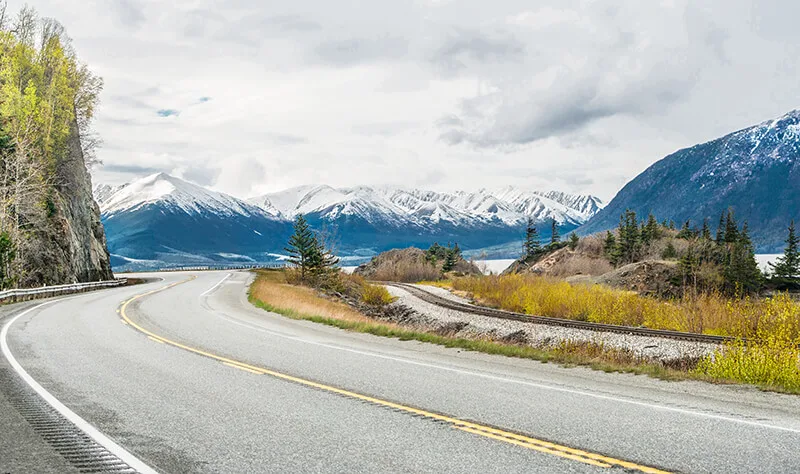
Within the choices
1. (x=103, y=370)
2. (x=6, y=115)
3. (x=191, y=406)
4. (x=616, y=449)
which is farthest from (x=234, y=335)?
(x=6, y=115)

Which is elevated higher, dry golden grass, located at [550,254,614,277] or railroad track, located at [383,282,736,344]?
dry golden grass, located at [550,254,614,277]

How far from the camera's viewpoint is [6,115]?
3756cm

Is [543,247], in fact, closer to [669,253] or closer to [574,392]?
[669,253]

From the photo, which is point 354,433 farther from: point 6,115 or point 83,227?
point 83,227

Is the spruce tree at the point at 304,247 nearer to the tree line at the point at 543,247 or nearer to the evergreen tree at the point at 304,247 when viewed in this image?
the evergreen tree at the point at 304,247

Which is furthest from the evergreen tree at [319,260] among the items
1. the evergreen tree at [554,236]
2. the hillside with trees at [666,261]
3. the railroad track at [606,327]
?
the evergreen tree at [554,236]

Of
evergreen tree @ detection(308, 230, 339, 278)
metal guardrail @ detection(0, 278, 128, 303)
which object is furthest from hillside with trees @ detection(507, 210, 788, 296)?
metal guardrail @ detection(0, 278, 128, 303)

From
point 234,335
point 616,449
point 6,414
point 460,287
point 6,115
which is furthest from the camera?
point 460,287

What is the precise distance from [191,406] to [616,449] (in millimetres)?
5492

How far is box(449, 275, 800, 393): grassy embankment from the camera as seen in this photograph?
10062mm

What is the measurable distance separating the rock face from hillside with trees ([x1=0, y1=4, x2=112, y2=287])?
0.25 feet

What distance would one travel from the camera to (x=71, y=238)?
43406 mm

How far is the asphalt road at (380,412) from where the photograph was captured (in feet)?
18.6

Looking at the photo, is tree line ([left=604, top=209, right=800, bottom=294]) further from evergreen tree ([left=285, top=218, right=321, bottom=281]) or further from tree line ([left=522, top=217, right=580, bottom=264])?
evergreen tree ([left=285, top=218, right=321, bottom=281])
